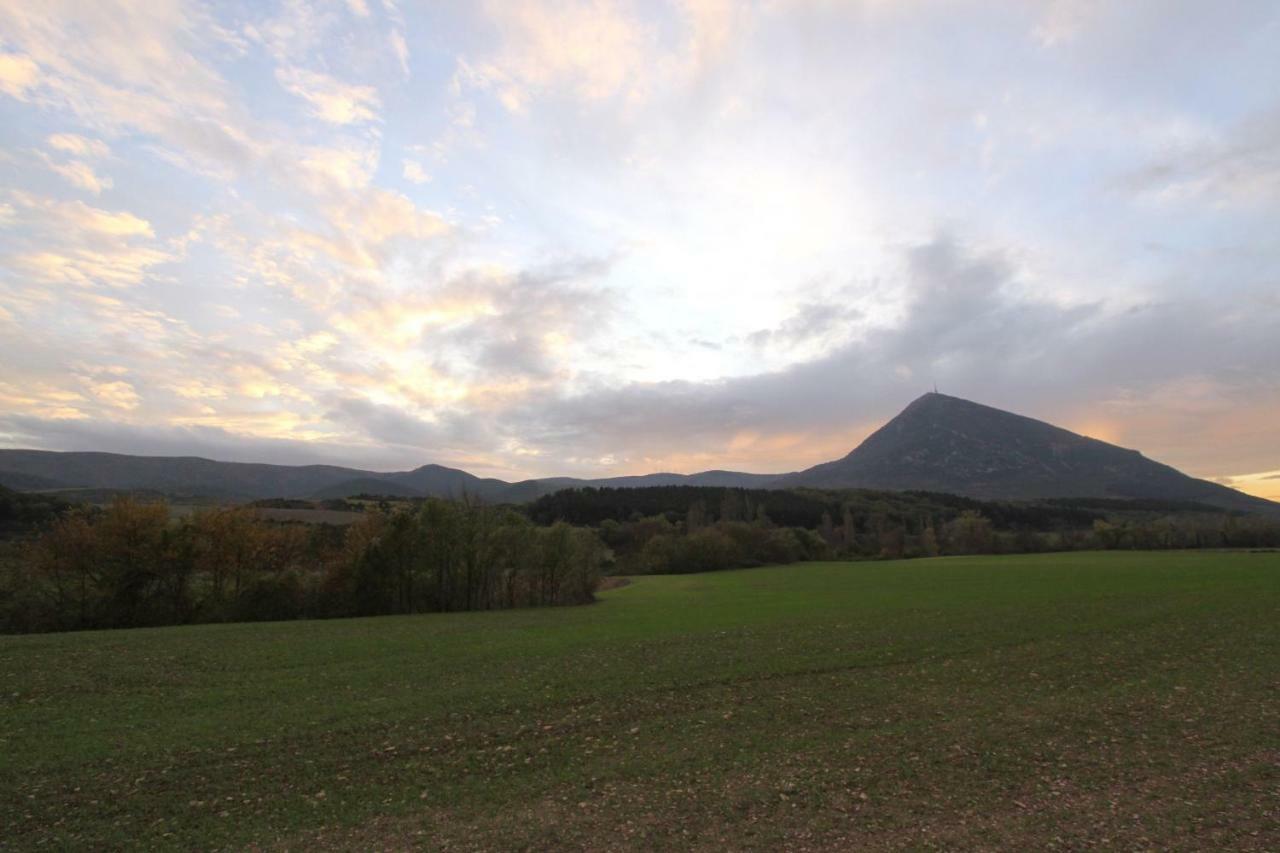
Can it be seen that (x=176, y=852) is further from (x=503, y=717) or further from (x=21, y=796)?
(x=503, y=717)

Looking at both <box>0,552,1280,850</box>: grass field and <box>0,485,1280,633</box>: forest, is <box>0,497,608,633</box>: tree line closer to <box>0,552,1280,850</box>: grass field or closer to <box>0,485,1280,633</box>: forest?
<box>0,485,1280,633</box>: forest

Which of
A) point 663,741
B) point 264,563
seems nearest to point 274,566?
point 264,563

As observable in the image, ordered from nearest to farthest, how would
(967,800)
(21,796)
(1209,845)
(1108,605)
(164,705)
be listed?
(1209,845), (967,800), (21,796), (164,705), (1108,605)

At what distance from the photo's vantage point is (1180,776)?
12.6 meters

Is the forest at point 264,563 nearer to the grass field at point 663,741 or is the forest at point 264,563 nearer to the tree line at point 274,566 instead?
the tree line at point 274,566

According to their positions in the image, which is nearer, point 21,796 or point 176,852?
point 176,852

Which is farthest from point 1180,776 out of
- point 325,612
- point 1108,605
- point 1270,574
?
point 1270,574

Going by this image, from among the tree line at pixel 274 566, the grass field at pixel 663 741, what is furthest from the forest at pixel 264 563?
the grass field at pixel 663 741

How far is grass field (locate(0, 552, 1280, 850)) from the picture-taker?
35.4ft

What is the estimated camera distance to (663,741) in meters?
15.9

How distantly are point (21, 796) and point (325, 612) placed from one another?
48311mm

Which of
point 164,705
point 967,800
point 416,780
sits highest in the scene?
point 967,800

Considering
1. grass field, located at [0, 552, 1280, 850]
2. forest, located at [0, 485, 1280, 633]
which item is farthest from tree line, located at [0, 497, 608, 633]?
grass field, located at [0, 552, 1280, 850]

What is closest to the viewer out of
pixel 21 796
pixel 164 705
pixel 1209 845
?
pixel 1209 845
